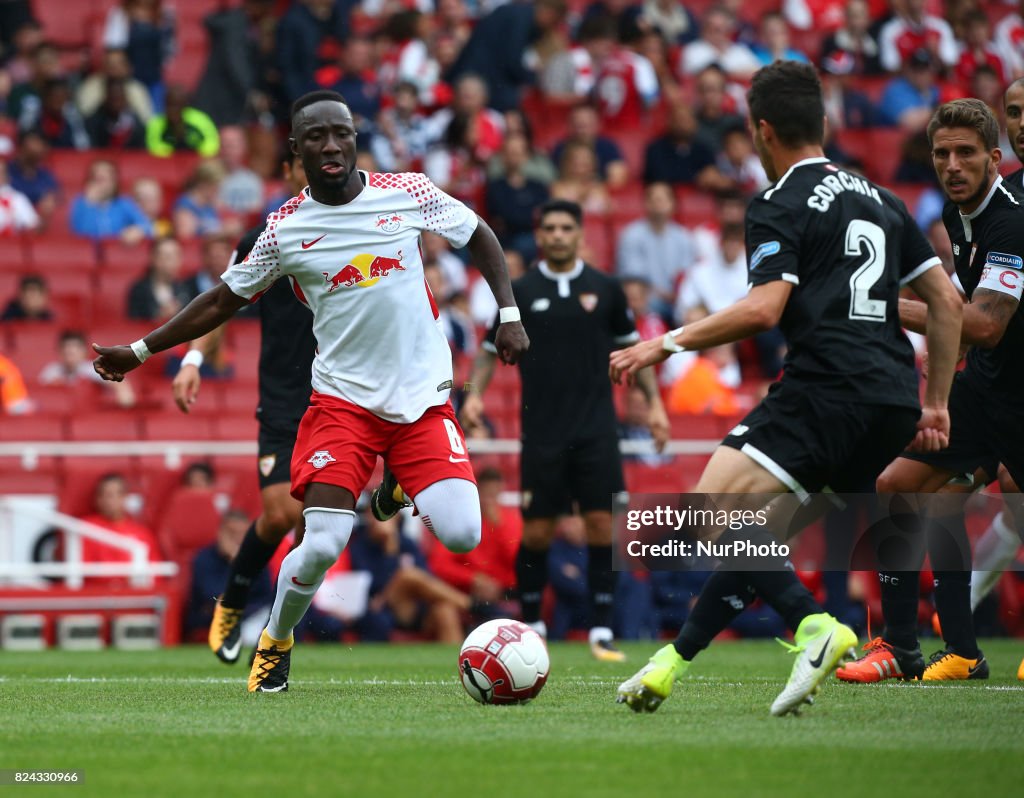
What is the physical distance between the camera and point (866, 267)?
236 inches

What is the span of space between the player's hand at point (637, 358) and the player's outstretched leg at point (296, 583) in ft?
→ 5.25

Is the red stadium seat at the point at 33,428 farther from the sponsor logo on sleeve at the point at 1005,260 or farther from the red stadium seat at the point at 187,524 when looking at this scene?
the sponsor logo on sleeve at the point at 1005,260

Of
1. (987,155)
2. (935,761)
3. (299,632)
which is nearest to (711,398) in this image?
(299,632)

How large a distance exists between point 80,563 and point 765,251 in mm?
8456

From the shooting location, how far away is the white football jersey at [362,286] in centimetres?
692

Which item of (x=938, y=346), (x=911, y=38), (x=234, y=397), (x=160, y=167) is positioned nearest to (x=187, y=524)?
(x=234, y=397)

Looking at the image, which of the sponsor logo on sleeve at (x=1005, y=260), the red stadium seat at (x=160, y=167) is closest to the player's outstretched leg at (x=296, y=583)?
the sponsor logo on sleeve at (x=1005, y=260)

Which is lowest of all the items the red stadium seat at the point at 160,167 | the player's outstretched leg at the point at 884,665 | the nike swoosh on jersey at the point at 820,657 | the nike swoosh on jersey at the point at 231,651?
the nike swoosh on jersey at the point at 231,651

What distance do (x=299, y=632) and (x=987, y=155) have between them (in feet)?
24.2

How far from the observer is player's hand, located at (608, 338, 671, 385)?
5.65 metres

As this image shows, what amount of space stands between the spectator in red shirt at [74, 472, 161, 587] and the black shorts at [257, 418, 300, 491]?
4204 millimetres

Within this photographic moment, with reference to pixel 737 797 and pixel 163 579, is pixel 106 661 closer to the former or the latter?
pixel 163 579

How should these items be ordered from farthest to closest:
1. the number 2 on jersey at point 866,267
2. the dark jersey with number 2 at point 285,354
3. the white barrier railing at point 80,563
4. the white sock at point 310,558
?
the white barrier railing at point 80,563
the dark jersey with number 2 at point 285,354
the white sock at point 310,558
the number 2 on jersey at point 866,267

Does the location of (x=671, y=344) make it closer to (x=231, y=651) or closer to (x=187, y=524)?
(x=231, y=651)
